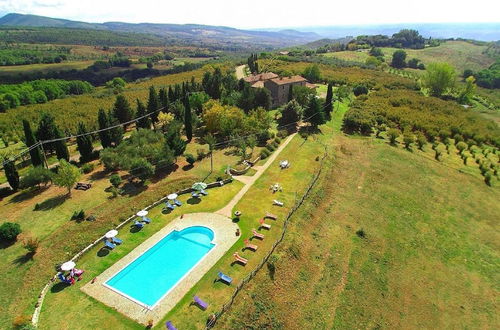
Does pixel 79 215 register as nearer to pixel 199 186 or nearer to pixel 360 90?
pixel 199 186

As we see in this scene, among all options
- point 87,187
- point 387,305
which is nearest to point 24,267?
point 87,187

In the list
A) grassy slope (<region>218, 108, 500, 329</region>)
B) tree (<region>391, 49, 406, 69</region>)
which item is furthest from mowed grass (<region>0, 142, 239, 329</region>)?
tree (<region>391, 49, 406, 69</region>)

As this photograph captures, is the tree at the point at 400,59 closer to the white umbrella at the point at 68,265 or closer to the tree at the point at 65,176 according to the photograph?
the tree at the point at 65,176

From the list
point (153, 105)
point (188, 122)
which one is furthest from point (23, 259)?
point (153, 105)

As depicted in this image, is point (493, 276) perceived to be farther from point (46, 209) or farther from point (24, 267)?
Answer: point (46, 209)

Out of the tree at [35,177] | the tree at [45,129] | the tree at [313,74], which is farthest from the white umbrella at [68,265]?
the tree at [313,74]

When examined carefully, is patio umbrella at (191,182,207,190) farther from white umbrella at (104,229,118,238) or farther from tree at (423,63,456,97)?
tree at (423,63,456,97)
